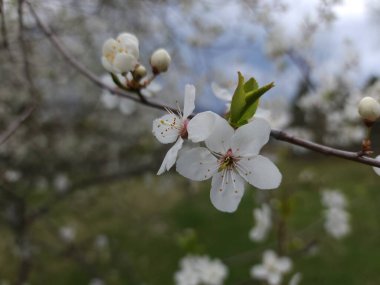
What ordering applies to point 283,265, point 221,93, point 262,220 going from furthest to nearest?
point 262,220, point 283,265, point 221,93

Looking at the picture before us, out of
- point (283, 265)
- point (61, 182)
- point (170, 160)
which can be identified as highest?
point (170, 160)

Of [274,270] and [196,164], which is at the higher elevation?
[196,164]

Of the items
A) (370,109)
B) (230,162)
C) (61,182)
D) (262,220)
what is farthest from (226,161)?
(61,182)

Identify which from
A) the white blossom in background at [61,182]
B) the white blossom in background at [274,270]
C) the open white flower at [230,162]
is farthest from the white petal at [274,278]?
the white blossom in background at [61,182]

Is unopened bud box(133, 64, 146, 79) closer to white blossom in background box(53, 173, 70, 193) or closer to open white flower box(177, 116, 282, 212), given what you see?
open white flower box(177, 116, 282, 212)

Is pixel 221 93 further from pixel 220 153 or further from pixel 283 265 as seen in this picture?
pixel 283 265

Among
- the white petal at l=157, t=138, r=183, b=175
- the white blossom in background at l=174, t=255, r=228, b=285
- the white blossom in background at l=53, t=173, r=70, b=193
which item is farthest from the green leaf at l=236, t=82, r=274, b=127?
the white blossom in background at l=53, t=173, r=70, b=193

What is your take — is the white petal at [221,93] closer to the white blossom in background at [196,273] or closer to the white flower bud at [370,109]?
the white flower bud at [370,109]

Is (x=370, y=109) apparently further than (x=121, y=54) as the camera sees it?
No
